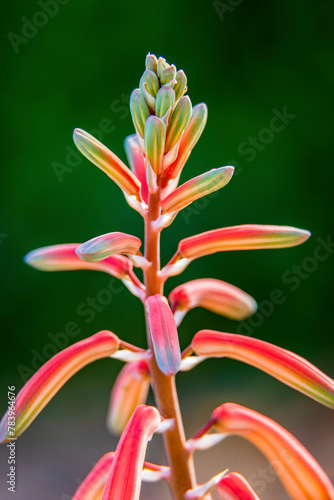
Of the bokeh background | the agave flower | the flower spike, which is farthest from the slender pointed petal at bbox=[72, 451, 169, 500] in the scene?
the bokeh background

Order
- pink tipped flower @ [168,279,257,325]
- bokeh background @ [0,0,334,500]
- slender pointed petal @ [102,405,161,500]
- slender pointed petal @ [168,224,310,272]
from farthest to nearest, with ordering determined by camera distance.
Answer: bokeh background @ [0,0,334,500] → pink tipped flower @ [168,279,257,325] → slender pointed petal @ [168,224,310,272] → slender pointed petal @ [102,405,161,500]

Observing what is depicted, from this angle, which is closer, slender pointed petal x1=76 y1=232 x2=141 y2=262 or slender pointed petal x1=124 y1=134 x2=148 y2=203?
slender pointed petal x1=76 y1=232 x2=141 y2=262

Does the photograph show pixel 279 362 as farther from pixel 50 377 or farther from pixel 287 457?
pixel 50 377

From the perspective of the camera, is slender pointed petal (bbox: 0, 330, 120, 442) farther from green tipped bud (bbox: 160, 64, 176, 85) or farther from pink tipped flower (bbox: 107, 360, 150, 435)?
green tipped bud (bbox: 160, 64, 176, 85)

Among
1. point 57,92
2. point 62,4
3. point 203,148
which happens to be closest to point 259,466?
point 203,148

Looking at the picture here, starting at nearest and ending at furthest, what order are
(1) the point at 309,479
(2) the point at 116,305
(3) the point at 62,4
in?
(1) the point at 309,479, (3) the point at 62,4, (2) the point at 116,305

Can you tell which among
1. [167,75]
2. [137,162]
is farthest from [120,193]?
[167,75]

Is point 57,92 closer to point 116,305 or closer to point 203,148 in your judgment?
point 203,148
